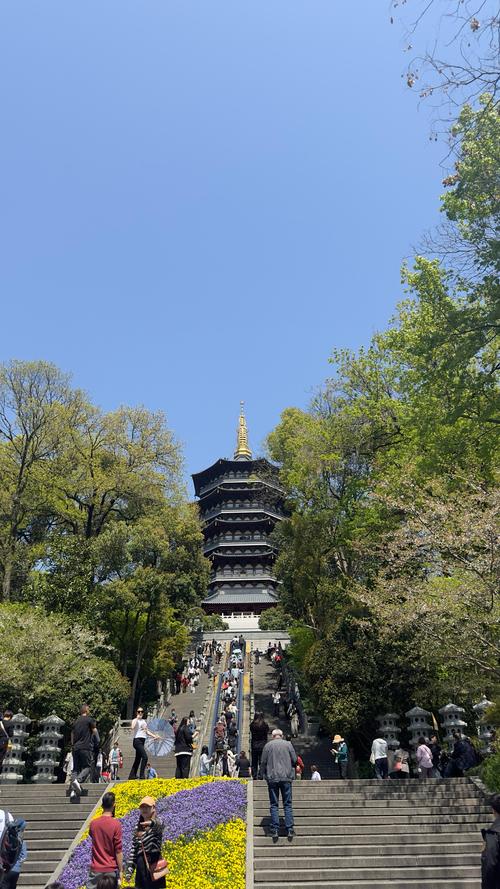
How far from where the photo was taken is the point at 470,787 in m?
10.6

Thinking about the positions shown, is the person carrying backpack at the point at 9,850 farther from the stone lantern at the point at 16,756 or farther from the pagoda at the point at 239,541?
the pagoda at the point at 239,541

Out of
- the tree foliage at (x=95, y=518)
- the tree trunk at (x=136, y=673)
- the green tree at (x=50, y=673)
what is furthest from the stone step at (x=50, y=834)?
the tree trunk at (x=136, y=673)

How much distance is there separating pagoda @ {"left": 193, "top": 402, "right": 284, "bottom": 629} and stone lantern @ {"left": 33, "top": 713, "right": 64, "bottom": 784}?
31.2 metres

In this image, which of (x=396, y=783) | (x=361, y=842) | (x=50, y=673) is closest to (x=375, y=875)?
(x=361, y=842)

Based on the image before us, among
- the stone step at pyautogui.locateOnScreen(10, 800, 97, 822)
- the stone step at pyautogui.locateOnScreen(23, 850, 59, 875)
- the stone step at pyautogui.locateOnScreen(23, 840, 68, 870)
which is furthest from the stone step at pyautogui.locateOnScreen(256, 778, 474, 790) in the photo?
the stone step at pyautogui.locateOnScreen(23, 850, 59, 875)

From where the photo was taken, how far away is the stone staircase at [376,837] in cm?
793

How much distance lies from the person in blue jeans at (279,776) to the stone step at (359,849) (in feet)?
0.52

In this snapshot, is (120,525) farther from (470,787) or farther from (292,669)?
(470,787)

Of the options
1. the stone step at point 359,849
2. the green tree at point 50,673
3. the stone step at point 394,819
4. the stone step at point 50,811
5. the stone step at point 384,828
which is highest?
the green tree at point 50,673

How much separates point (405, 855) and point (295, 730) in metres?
13.8

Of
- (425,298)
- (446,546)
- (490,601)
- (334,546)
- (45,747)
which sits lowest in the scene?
(45,747)

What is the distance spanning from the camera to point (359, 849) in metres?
8.56

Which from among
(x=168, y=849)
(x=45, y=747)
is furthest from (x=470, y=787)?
(x=45, y=747)

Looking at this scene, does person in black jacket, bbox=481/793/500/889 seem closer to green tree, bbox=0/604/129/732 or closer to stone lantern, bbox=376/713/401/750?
stone lantern, bbox=376/713/401/750
